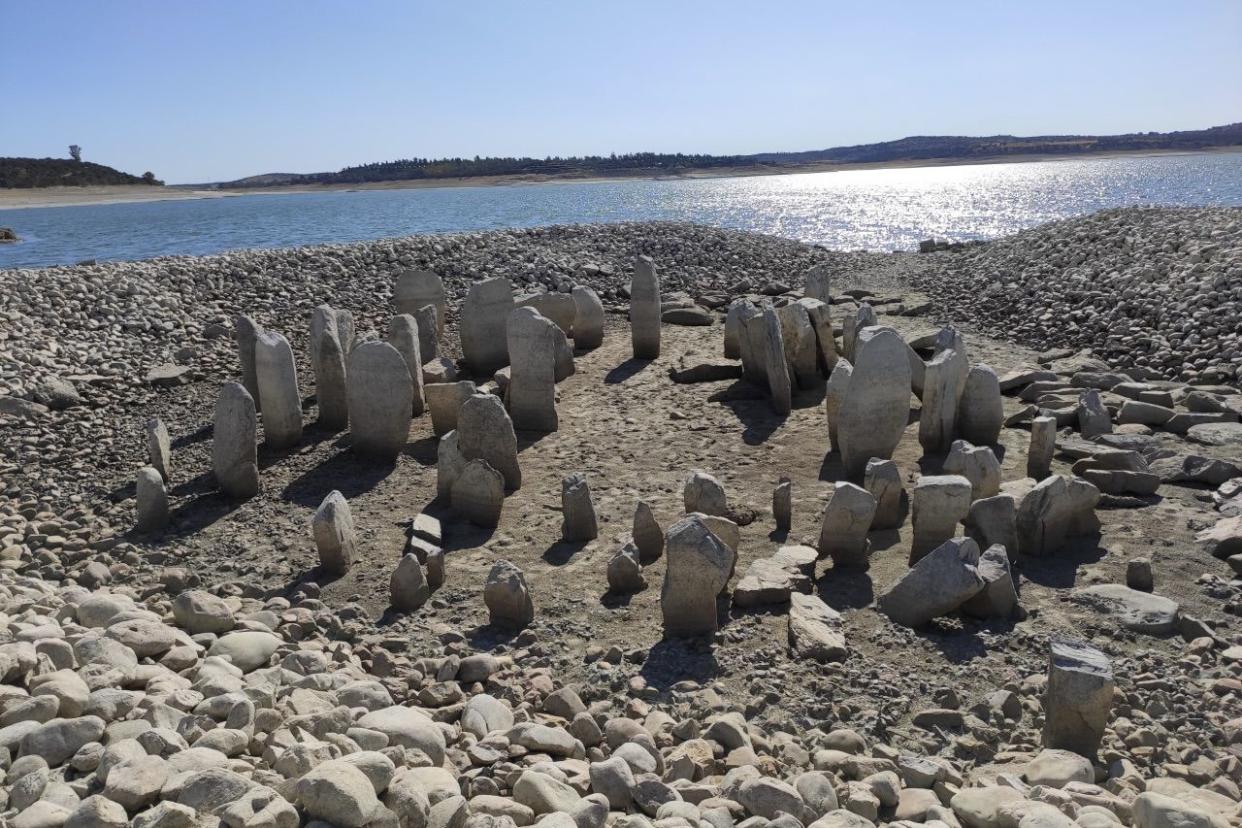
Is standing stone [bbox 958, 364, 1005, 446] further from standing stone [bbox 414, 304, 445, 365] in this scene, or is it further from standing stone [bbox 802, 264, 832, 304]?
standing stone [bbox 414, 304, 445, 365]

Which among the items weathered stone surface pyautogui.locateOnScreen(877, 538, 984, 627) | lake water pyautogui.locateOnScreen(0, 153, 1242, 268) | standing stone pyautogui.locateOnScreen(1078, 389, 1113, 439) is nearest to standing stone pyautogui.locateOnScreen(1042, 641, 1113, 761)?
weathered stone surface pyautogui.locateOnScreen(877, 538, 984, 627)

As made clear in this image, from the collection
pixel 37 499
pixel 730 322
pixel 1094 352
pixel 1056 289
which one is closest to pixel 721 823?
pixel 37 499

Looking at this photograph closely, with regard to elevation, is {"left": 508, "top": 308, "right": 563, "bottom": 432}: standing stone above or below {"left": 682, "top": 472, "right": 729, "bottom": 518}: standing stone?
above

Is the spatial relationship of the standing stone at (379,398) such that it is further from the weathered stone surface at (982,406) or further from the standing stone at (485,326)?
the weathered stone surface at (982,406)

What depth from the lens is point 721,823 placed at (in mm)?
3574

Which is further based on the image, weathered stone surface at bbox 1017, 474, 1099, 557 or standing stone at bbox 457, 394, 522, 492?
standing stone at bbox 457, 394, 522, 492

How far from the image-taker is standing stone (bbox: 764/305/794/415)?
9695 mm

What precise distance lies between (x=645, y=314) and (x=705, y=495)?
18.5ft

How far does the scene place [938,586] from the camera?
17.9 feet

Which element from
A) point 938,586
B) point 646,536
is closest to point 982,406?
point 938,586

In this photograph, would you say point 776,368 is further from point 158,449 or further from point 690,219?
point 690,219

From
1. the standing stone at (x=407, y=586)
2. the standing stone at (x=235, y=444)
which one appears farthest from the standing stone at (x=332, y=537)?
the standing stone at (x=235, y=444)

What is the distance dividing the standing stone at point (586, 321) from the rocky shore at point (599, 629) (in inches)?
38.0

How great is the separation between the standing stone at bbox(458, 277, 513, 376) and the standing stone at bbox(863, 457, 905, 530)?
5923 millimetres
